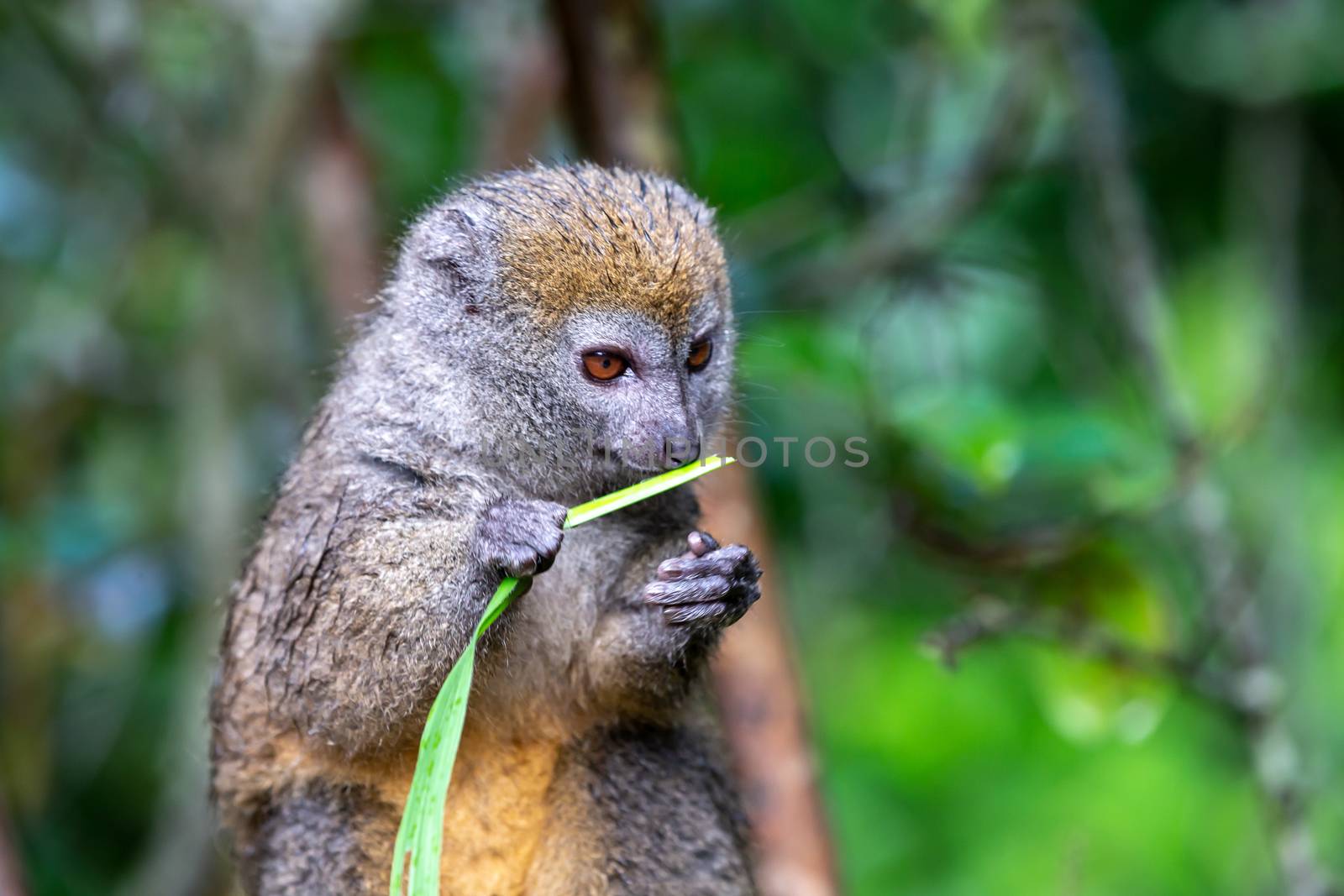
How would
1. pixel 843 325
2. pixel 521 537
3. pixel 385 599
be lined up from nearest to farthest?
pixel 521 537, pixel 385 599, pixel 843 325

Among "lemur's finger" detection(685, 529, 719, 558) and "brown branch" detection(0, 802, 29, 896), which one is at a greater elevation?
"lemur's finger" detection(685, 529, 719, 558)

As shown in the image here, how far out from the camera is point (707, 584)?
3.10m

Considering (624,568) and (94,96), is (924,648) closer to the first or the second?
(624,568)

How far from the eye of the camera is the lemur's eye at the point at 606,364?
3365 millimetres

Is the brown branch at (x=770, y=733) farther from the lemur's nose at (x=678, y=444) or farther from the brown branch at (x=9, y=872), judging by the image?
the brown branch at (x=9, y=872)

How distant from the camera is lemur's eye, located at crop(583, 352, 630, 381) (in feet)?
11.0

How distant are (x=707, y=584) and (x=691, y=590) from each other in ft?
0.13

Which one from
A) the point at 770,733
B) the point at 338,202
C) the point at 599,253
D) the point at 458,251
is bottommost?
the point at 770,733

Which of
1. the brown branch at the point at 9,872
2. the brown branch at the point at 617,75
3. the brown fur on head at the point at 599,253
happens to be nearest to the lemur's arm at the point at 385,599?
the brown fur on head at the point at 599,253

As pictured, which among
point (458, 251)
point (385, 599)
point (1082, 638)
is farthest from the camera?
point (1082, 638)

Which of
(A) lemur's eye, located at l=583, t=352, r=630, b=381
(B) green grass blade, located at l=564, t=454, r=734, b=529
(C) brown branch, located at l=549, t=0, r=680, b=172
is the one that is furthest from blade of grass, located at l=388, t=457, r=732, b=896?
(C) brown branch, located at l=549, t=0, r=680, b=172

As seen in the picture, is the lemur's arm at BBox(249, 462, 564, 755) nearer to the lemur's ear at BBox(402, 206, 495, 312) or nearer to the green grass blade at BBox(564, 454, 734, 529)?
the green grass blade at BBox(564, 454, 734, 529)

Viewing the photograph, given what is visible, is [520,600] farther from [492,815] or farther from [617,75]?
[617,75]

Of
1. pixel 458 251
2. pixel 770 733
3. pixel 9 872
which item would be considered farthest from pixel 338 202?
pixel 9 872
